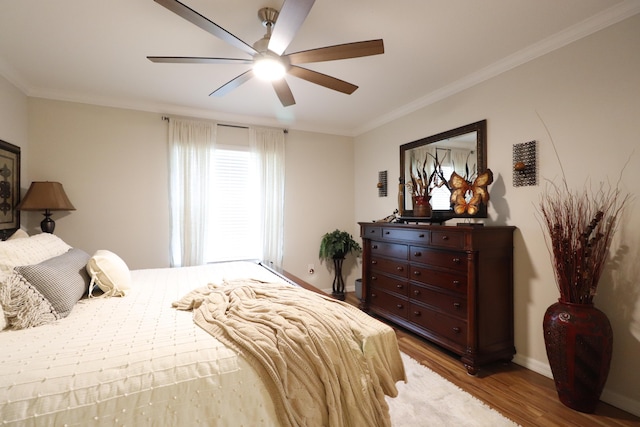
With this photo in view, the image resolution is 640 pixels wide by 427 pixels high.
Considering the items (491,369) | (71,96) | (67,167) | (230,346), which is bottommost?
(491,369)

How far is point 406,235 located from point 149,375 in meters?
2.48

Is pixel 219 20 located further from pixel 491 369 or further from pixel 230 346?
pixel 491 369

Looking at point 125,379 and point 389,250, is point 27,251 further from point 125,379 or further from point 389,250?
point 389,250

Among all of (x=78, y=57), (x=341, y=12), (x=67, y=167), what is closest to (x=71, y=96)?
(x=67, y=167)

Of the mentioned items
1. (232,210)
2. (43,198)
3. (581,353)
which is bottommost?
(581,353)

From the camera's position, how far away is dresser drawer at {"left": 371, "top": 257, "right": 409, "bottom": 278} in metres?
3.02

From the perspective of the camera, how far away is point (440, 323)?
8.59ft

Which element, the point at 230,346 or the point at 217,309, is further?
the point at 217,309

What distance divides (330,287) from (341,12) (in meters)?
3.66

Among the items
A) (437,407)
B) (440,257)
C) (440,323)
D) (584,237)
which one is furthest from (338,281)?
(584,237)

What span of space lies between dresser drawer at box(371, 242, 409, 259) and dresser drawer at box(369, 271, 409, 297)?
25cm

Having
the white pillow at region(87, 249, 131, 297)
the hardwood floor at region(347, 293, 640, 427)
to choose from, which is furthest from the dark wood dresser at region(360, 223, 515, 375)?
the white pillow at region(87, 249, 131, 297)

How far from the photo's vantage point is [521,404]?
1.96 m

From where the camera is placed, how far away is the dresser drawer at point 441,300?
7.98 feet
